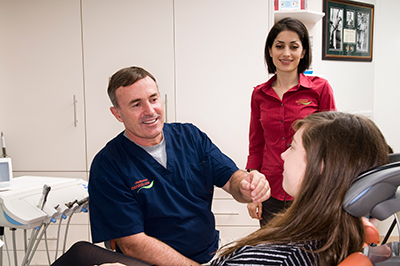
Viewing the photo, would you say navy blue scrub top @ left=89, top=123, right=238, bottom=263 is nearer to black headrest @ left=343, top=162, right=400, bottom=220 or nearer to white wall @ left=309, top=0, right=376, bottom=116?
black headrest @ left=343, top=162, right=400, bottom=220

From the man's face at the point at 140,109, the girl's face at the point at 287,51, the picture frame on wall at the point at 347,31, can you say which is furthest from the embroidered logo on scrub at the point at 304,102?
the picture frame on wall at the point at 347,31

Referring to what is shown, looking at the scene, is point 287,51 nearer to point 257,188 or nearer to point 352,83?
point 257,188

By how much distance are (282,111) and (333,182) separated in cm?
91

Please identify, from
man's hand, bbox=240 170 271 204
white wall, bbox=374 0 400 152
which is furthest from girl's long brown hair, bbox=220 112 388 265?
white wall, bbox=374 0 400 152

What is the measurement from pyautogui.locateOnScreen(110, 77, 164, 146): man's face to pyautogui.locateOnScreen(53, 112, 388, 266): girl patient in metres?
0.71

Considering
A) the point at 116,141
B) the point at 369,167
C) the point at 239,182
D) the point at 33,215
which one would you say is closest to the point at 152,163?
the point at 116,141

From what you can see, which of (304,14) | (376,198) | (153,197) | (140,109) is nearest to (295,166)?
(376,198)

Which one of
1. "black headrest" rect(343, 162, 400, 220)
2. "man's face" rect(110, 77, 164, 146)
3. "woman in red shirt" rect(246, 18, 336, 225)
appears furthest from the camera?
"woman in red shirt" rect(246, 18, 336, 225)

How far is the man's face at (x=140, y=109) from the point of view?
1.32 m

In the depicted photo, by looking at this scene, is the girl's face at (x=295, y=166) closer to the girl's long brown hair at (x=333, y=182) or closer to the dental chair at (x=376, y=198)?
the girl's long brown hair at (x=333, y=182)

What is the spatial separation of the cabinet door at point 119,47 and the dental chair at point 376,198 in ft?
5.99

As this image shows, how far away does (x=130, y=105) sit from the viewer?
1.32 m

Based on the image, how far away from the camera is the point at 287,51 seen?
155 cm

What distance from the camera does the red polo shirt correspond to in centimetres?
154
